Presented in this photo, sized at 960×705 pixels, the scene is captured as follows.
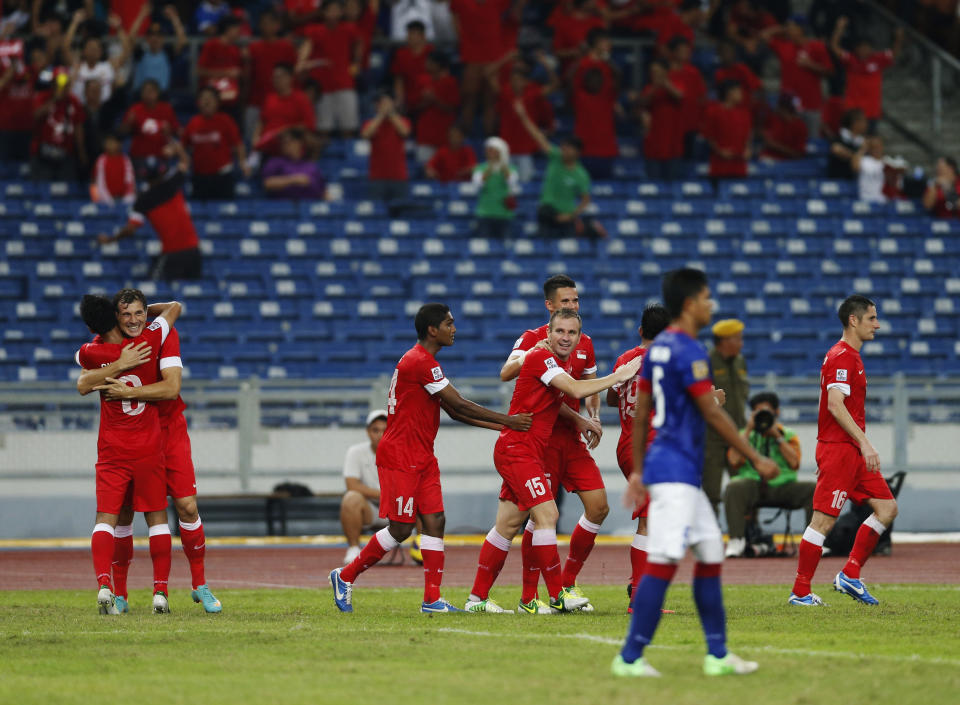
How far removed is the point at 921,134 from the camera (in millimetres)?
28594

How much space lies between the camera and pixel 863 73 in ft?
89.5

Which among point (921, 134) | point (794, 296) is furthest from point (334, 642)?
point (921, 134)

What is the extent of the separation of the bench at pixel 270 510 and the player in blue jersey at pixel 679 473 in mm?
12235

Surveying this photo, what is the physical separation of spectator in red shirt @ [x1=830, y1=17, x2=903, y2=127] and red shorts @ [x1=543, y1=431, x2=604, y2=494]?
1730cm

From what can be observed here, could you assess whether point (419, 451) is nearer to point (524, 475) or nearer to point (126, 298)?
point (524, 475)

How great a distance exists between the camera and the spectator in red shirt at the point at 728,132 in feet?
83.1

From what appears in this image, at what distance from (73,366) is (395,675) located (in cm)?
1539

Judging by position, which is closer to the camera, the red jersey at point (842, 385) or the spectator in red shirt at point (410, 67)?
the red jersey at point (842, 385)

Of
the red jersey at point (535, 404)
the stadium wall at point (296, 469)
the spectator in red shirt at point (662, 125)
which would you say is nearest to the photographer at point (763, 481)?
the stadium wall at point (296, 469)

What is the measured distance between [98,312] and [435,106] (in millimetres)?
14957

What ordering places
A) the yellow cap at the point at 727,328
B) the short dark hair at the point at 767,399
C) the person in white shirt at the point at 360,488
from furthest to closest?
the short dark hair at the point at 767,399 → the yellow cap at the point at 727,328 → the person in white shirt at the point at 360,488

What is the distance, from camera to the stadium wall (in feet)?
64.4

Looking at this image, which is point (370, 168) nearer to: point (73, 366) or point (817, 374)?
point (73, 366)

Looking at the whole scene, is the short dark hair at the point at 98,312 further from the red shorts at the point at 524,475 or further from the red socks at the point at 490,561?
the red socks at the point at 490,561
